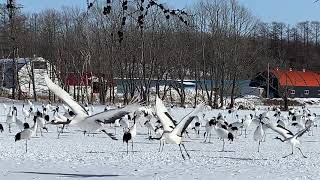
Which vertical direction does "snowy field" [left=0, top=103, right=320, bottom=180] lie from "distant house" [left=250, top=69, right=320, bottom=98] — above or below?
below

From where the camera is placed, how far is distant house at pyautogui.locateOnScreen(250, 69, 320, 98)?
62.6 m

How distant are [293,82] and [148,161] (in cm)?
5332

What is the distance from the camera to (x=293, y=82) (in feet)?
213

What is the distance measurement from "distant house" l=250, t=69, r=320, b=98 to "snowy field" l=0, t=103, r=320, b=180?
43.2 m

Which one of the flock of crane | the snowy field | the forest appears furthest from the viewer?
the forest

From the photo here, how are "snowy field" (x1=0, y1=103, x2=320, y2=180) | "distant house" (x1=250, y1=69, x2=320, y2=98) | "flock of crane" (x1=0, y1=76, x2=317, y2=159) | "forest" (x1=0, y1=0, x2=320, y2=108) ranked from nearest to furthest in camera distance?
"flock of crane" (x1=0, y1=76, x2=317, y2=159) → "snowy field" (x1=0, y1=103, x2=320, y2=180) → "forest" (x1=0, y1=0, x2=320, y2=108) → "distant house" (x1=250, y1=69, x2=320, y2=98)

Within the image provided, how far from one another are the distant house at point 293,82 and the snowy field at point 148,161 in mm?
43243

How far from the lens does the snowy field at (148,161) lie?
39.7ft

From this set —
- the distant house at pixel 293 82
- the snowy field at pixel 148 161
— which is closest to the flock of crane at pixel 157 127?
the snowy field at pixel 148 161

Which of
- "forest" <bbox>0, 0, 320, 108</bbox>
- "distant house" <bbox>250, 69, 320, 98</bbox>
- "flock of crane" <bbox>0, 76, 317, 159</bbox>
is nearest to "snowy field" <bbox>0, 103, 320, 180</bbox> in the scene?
"flock of crane" <bbox>0, 76, 317, 159</bbox>

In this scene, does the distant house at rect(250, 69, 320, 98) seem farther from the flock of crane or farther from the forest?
the flock of crane

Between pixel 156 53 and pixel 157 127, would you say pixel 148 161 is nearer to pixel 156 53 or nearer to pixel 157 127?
pixel 157 127

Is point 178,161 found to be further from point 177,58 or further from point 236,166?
point 177,58

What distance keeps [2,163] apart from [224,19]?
38.9 m
